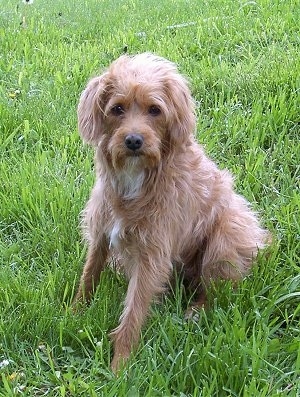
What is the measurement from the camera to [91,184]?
410 cm

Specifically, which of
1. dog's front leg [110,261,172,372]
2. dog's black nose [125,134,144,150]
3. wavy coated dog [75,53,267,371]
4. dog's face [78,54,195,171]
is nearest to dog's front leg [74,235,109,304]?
wavy coated dog [75,53,267,371]

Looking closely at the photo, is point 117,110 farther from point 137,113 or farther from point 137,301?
point 137,301

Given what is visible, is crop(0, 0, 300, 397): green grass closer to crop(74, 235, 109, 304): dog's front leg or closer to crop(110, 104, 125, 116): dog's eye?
crop(74, 235, 109, 304): dog's front leg

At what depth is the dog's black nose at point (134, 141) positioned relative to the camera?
9.46 feet

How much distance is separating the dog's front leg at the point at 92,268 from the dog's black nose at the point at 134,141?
2.30ft

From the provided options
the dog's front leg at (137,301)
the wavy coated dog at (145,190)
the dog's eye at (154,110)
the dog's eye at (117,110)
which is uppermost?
the dog's eye at (117,110)

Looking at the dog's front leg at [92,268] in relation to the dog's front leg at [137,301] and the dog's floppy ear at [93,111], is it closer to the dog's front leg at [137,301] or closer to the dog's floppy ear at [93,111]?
the dog's front leg at [137,301]

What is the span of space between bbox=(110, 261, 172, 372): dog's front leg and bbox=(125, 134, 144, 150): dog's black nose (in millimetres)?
617

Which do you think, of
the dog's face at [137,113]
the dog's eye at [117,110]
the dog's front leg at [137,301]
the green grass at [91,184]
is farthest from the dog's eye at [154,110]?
the green grass at [91,184]

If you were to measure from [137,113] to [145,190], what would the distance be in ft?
1.30

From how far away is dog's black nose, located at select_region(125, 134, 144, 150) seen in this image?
2.88 meters

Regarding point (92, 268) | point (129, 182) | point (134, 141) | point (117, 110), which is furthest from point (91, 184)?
point (134, 141)

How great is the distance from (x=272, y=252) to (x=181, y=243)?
1.83 feet

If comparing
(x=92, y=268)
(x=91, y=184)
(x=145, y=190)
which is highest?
(x=145, y=190)
